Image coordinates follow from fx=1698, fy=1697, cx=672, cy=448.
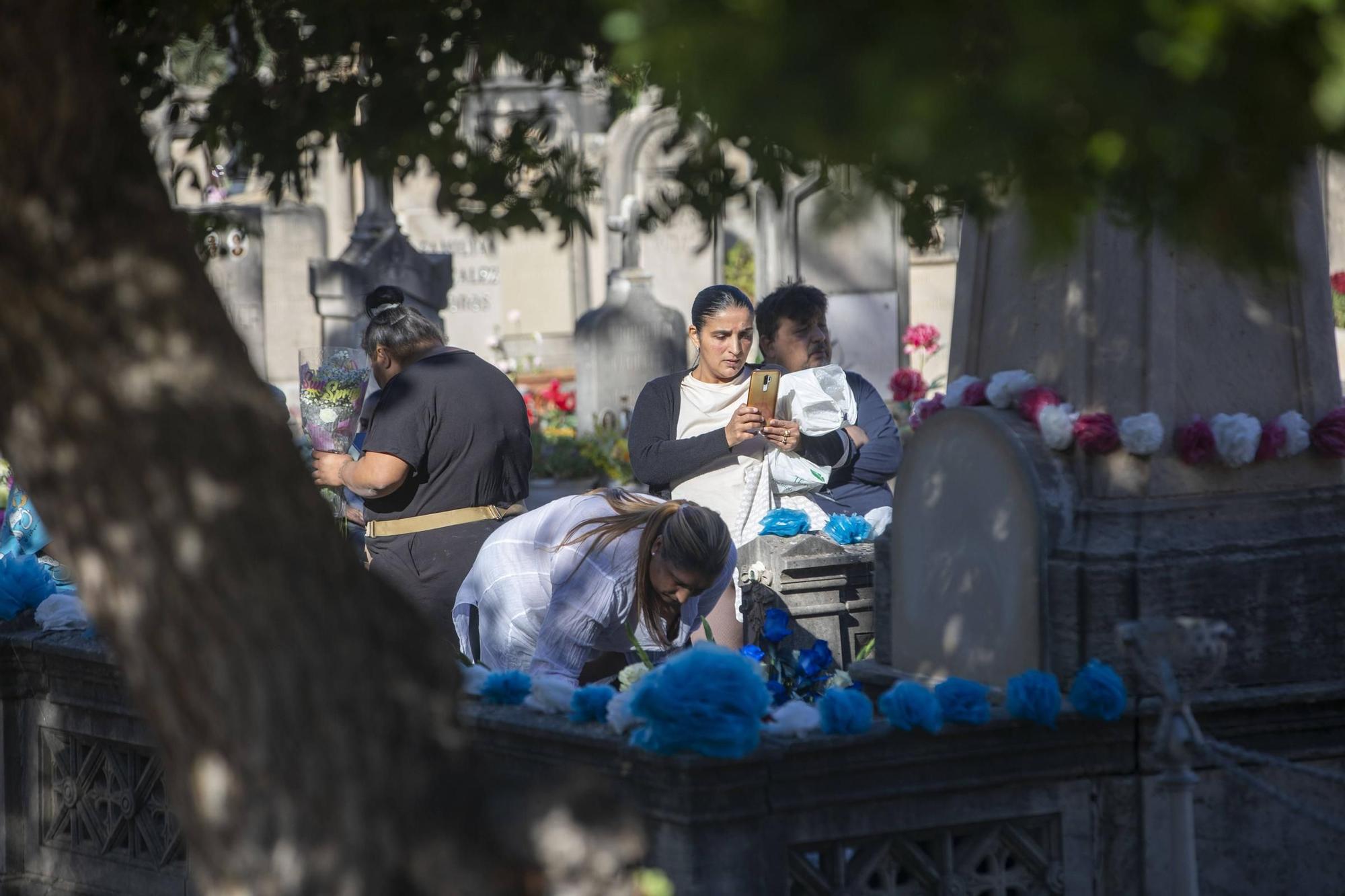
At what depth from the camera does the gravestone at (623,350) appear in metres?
13.6

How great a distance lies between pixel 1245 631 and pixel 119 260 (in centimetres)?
281

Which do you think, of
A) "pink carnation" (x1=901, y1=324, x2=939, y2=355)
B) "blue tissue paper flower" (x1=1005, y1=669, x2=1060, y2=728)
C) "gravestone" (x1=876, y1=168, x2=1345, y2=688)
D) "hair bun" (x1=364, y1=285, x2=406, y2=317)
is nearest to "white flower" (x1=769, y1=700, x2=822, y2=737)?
"blue tissue paper flower" (x1=1005, y1=669, x2=1060, y2=728)

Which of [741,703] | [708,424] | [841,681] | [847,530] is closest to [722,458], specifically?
[708,424]

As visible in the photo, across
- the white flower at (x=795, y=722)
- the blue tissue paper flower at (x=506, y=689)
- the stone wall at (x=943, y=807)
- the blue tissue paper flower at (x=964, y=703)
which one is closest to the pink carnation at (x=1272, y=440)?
the stone wall at (x=943, y=807)

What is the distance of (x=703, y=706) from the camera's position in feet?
10.3

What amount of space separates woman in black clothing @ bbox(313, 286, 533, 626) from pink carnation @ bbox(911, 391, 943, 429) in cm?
132

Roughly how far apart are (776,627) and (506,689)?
52.1 inches

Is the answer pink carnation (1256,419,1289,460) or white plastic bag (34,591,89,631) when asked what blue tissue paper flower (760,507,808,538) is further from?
white plastic bag (34,591,89,631)

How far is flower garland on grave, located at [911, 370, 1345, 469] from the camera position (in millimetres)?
3895

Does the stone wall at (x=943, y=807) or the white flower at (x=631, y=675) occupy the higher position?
the white flower at (x=631, y=675)

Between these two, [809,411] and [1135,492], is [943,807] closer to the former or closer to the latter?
[1135,492]

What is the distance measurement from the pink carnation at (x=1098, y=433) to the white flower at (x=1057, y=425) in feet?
0.06

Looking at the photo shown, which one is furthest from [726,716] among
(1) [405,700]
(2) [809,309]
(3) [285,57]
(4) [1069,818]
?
(2) [809,309]

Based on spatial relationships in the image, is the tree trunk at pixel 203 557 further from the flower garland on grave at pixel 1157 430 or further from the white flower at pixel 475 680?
the flower garland on grave at pixel 1157 430
